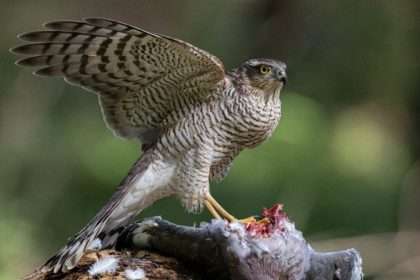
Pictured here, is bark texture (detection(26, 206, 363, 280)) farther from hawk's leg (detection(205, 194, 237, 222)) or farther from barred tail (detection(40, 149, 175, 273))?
hawk's leg (detection(205, 194, 237, 222))

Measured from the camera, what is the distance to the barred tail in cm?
241

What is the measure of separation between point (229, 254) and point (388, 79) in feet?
17.0

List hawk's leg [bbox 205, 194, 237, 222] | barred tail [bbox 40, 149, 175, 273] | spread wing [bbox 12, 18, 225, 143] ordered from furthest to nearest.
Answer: hawk's leg [bbox 205, 194, 237, 222]
spread wing [bbox 12, 18, 225, 143]
barred tail [bbox 40, 149, 175, 273]

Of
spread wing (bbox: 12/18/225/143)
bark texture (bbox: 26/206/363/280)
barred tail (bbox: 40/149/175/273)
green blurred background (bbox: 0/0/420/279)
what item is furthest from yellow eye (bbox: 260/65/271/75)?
green blurred background (bbox: 0/0/420/279)

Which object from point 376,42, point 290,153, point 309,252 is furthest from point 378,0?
point 309,252

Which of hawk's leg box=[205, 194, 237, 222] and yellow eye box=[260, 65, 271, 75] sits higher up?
yellow eye box=[260, 65, 271, 75]

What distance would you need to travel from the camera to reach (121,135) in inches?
122

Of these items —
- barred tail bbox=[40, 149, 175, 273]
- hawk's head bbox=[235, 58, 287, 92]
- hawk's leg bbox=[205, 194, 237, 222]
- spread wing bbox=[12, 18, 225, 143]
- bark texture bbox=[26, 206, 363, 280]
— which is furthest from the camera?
hawk's head bbox=[235, 58, 287, 92]

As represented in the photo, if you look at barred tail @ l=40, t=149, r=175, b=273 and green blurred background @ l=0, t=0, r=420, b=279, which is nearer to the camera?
barred tail @ l=40, t=149, r=175, b=273

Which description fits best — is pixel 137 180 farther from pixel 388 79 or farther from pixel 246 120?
pixel 388 79

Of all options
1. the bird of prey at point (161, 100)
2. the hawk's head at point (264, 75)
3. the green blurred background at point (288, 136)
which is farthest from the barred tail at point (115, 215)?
the green blurred background at point (288, 136)

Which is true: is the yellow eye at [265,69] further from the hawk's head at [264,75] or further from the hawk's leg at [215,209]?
the hawk's leg at [215,209]

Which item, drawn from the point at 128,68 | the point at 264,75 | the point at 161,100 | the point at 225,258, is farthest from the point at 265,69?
the point at 225,258

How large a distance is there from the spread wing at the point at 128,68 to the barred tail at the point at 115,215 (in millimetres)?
109
